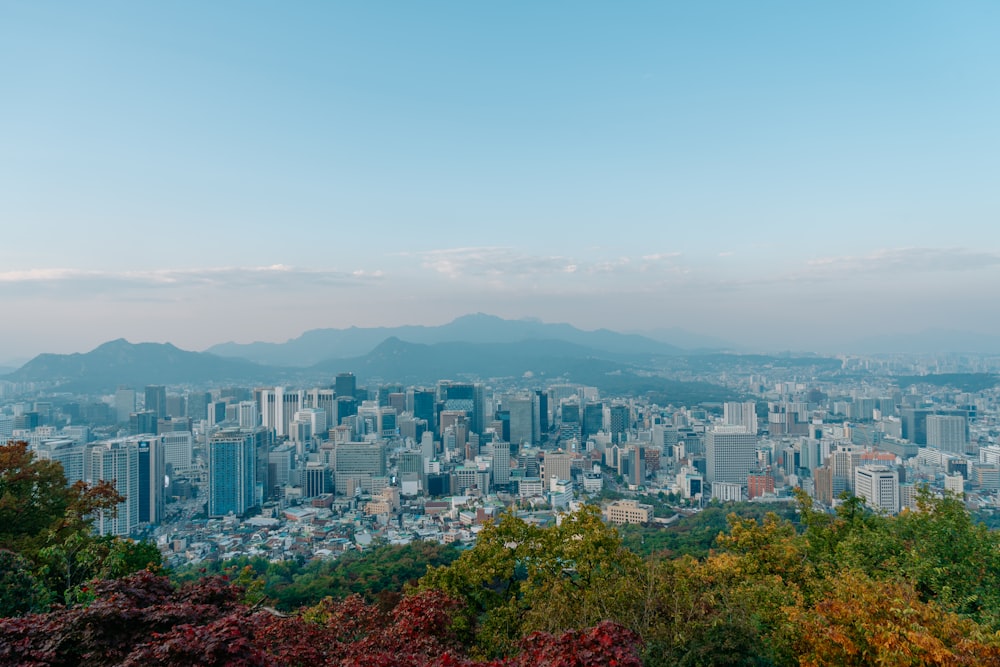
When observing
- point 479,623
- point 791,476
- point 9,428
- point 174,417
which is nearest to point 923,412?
point 791,476

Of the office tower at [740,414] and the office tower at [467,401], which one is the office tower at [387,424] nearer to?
the office tower at [467,401]

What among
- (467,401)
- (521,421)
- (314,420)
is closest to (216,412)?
(314,420)

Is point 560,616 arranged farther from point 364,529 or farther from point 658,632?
point 364,529

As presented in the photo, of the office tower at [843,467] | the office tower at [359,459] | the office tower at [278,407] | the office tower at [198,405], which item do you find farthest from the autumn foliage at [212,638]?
the office tower at [198,405]

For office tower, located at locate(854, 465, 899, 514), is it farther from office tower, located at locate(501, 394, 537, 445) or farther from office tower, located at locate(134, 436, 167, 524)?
office tower, located at locate(134, 436, 167, 524)

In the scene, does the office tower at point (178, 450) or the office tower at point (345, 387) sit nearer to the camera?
the office tower at point (178, 450)

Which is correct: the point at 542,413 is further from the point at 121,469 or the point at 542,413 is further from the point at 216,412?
the point at 121,469
